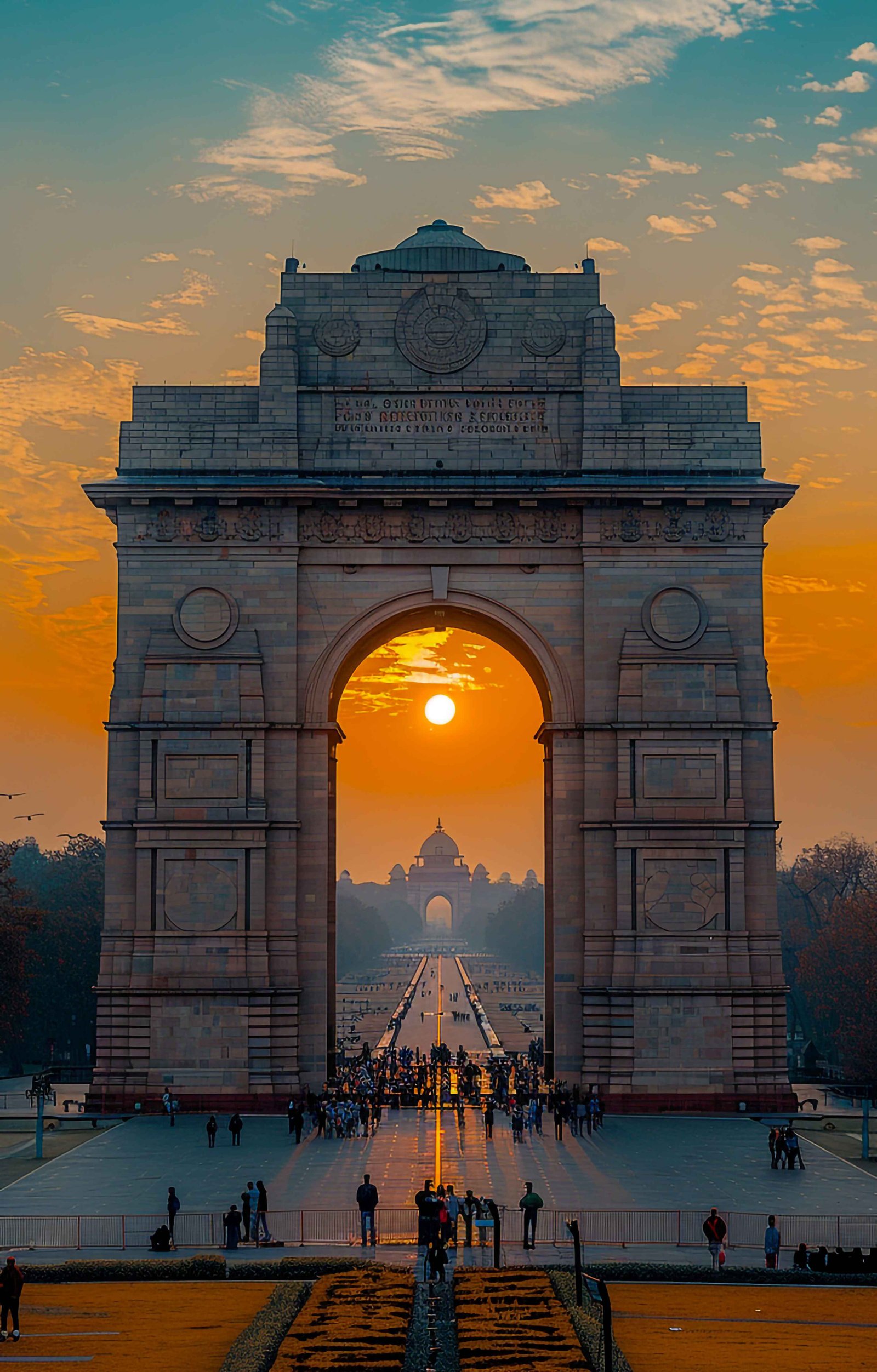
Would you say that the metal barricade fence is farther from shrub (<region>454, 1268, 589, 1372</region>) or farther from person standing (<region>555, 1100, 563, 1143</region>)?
person standing (<region>555, 1100, 563, 1143</region>)

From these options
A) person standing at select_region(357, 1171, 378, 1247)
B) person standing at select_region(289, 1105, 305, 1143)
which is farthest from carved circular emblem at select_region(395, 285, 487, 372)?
person standing at select_region(357, 1171, 378, 1247)

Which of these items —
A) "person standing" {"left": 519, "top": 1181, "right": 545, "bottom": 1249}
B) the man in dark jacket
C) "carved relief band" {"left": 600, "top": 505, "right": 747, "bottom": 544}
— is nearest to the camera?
the man in dark jacket

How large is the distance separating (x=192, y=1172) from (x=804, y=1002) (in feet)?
184

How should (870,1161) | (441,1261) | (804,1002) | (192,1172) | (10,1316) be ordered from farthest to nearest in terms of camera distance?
(804,1002) < (870,1161) < (192,1172) < (441,1261) < (10,1316)

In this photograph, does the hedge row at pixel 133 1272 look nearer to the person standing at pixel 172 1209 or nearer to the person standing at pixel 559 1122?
the person standing at pixel 172 1209

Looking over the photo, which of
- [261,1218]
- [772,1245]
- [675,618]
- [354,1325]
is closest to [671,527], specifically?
[675,618]

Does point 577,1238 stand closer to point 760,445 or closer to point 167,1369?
point 167,1369

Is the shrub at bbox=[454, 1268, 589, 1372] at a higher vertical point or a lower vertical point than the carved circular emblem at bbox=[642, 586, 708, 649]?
lower

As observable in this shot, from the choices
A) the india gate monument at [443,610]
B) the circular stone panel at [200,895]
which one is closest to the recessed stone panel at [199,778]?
the india gate monument at [443,610]

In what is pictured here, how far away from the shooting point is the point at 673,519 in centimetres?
5206

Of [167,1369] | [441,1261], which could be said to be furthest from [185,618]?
[167,1369]

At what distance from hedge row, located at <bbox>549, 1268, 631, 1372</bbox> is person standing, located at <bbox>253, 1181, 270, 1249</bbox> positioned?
6898 millimetres

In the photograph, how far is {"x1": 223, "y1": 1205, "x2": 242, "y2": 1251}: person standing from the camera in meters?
32.0

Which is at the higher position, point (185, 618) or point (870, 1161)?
point (185, 618)
